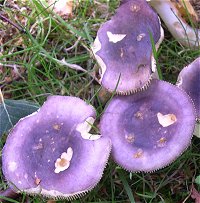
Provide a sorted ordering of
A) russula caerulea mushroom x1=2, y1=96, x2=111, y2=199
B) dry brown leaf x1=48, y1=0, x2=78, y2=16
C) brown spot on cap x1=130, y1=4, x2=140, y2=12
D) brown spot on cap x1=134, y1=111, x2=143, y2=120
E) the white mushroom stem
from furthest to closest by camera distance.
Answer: dry brown leaf x1=48, y1=0, x2=78, y2=16
the white mushroom stem
brown spot on cap x1=130, y1=4, x2=140, y2=12
brown spot on cap x1=134, y1=111, x2=143, y2=120
russula caerulea mushroom x1=2, y1=96, x2=111, y2=199

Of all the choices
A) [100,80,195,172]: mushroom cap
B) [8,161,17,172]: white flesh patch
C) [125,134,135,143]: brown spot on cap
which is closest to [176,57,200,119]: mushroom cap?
[100,80,195,172]: mushroom cap

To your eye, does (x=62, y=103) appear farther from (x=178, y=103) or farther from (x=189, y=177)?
(x=189, y=177)

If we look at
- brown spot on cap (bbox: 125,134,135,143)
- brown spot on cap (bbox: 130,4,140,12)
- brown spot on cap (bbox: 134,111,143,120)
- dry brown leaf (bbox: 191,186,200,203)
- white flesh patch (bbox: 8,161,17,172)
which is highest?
brown spot on cap (bbox: 130,4,140,12)

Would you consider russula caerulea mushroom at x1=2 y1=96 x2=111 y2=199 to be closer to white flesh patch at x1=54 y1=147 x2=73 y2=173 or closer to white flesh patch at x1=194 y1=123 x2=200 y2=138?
white flesh patch at x1=54 y1=147 x2=73 y2=173

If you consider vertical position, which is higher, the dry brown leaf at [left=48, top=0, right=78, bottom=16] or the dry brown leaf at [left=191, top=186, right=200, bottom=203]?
the dry brown leaf at [left=48, top=0, right=78, bottom=16]

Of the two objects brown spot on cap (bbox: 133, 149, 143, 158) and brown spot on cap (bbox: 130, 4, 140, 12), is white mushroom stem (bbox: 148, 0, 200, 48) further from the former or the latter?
brown spot on cap (bbox: 133, 149, 143, 158)

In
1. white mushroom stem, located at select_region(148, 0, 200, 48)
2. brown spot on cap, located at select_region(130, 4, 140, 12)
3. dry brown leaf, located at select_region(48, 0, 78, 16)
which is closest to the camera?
brown spot on cap, located at select_region(130, 4, 140, 12)

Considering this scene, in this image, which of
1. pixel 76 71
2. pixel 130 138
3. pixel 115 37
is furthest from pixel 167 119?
pixel 76 71

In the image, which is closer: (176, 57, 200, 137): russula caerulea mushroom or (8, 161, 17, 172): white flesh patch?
(8, 161, 17, 172): white flesh patch

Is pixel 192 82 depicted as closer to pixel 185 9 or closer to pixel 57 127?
pixel 185 9
